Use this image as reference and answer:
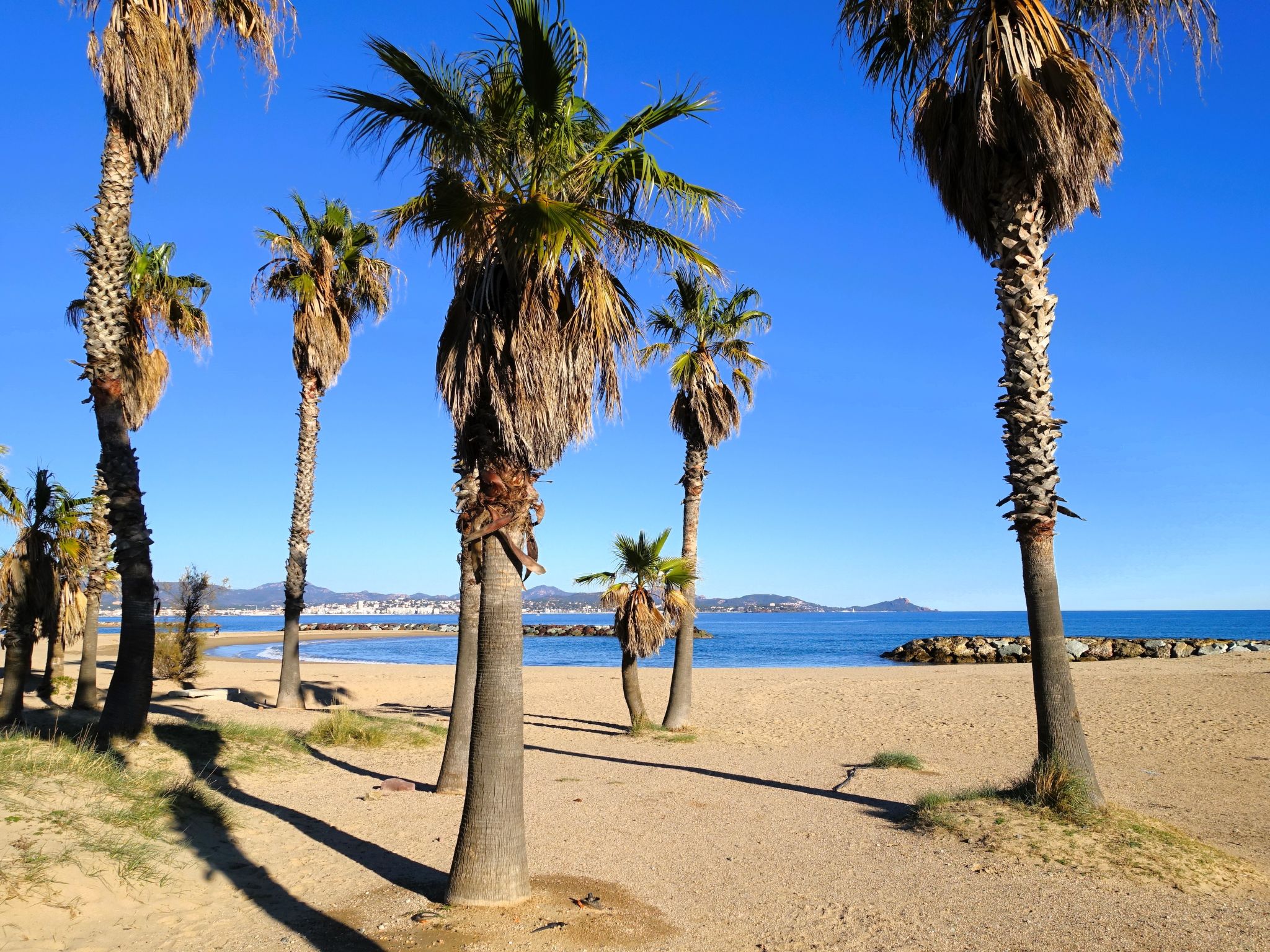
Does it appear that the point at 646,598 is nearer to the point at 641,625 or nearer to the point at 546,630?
the point at 641,625

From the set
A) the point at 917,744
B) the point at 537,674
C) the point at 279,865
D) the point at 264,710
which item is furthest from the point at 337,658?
the point at 279,865

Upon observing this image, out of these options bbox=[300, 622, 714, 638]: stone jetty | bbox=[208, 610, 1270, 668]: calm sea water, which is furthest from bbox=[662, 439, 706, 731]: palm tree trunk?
bbox=[300, 622, 714, 638]: stone jetty

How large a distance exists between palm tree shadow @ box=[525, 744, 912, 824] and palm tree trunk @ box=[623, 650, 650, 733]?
2.26 metres

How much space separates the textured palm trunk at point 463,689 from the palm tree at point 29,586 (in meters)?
6.54

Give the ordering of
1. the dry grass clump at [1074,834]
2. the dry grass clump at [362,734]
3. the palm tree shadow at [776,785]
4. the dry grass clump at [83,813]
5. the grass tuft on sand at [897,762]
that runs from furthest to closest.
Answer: the dry grass clump at [362,734] → the grass tuft on sand at [897,762] → the palm tree shadow at [776,785] → the dry grass clump at [1074,834] → the dry grass clump at [83,813]

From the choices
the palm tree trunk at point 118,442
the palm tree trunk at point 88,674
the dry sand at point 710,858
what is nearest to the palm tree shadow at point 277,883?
the dry sand at point 710,858

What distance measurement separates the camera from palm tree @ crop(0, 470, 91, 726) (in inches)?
498

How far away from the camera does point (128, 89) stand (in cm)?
1155

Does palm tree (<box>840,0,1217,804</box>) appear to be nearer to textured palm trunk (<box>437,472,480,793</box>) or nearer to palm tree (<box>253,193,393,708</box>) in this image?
textured palm trunk (<box>437,472,480,793</box>)

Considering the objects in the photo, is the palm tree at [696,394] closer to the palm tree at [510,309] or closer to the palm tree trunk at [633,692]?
the palm tree trunk at [633,692]

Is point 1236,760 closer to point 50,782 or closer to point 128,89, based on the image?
point 50,782

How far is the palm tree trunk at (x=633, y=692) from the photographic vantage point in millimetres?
17188

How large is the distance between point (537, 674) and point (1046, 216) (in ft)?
93.1

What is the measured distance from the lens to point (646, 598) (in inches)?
661
